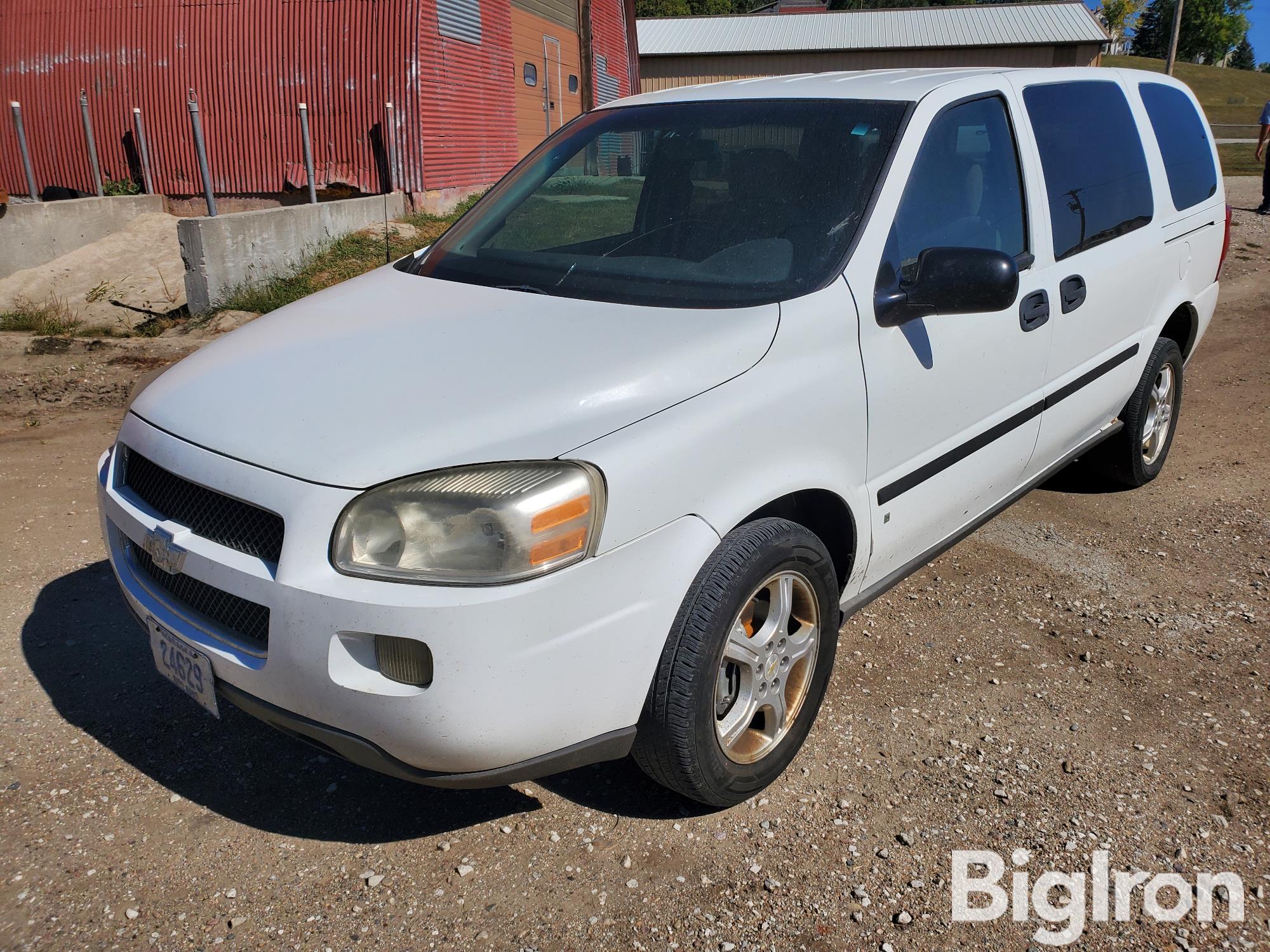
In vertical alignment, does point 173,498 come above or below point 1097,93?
below

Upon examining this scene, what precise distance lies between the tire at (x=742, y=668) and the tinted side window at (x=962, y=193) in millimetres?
899

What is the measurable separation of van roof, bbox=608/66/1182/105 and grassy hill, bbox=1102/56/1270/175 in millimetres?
42271

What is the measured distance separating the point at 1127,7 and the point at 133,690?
74.9 meters

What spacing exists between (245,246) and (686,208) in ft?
22.4

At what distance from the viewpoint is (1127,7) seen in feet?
208

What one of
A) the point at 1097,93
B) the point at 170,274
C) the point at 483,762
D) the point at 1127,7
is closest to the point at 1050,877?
the point at 483,762

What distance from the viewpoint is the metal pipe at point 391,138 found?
43.6ft

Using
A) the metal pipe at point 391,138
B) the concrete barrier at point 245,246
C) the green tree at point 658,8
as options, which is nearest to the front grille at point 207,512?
the concrete barrier at point 245,246

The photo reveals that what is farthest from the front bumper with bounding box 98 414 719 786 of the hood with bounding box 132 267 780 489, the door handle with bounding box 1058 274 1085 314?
the door handle with bounding box 1058 274 1085 314

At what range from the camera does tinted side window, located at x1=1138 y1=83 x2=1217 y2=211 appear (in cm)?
447

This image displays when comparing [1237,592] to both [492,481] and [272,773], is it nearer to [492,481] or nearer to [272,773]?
[492,481]

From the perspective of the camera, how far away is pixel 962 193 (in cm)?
324

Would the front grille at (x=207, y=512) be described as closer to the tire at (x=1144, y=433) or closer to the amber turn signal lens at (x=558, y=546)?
the amber turn signal lens at (x=558, y=546)

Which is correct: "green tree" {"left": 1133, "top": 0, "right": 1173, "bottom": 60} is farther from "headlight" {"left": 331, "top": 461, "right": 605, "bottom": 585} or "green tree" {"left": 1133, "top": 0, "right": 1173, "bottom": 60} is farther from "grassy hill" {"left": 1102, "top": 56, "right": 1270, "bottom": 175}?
"headlight" {"left": 331, "top": 461, "right": 605, "bottom": 585}
